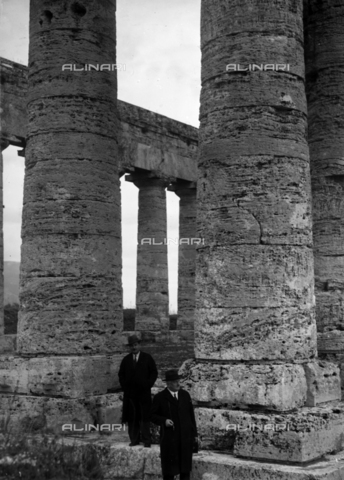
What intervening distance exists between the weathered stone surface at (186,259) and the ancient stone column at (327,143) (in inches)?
514

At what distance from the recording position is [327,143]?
39.6ft

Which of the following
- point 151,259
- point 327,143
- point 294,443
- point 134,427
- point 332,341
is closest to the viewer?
point 294,443

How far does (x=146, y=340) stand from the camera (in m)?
23.4

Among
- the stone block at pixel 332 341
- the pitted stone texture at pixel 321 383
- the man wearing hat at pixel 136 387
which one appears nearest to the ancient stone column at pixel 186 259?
the stone block at pixel 332 341

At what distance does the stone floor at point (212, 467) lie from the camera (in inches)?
312

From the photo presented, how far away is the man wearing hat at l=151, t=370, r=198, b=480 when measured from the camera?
26.1ft

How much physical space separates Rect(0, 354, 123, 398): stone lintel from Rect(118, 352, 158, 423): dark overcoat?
3.27 ft

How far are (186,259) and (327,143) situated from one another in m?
14.0

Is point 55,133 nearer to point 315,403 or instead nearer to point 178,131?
point 315,403

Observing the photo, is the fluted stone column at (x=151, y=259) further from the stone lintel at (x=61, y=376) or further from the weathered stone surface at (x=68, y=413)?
the weathered stone surface at (x=68, y=413)

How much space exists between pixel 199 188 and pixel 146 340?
1438cm

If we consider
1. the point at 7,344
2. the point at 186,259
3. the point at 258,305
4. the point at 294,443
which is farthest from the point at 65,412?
the point at 186,259

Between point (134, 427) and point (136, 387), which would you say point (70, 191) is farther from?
point (134, 427)

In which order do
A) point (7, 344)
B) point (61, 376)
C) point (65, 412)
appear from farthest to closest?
point (7, 344) < point (61, 376) < point (65, 412)
